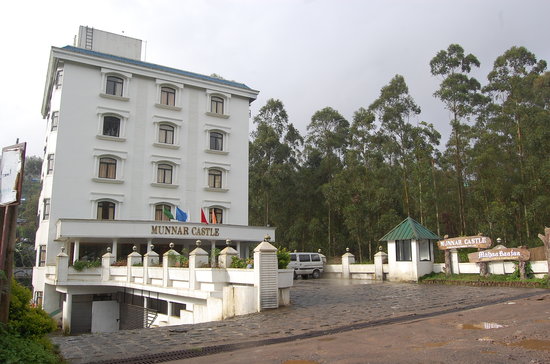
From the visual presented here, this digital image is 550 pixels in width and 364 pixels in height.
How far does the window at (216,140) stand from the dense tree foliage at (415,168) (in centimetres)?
467

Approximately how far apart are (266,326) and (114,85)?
1029 inches

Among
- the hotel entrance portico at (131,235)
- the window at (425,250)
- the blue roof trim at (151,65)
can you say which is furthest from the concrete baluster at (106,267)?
the window at (425,250)

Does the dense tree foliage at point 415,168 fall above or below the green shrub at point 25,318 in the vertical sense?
above

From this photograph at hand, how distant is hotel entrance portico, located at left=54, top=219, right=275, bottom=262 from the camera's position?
26344 millimetres

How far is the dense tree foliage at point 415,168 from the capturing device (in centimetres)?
2695

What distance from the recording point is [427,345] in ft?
22.7

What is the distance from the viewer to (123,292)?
75.7 ft

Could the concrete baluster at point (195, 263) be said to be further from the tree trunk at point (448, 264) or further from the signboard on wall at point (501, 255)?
the tree trunk at point (448, 264)

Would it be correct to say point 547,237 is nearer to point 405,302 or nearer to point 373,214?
point 405,302

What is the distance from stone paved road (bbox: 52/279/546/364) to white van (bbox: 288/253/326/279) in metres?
13.6

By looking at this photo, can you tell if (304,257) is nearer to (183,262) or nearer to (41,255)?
(183,262)

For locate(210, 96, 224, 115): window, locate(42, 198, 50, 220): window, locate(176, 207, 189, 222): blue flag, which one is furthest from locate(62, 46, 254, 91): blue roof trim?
locate(176, 207, 189, 222): blue flag

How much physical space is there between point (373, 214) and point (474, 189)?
7465 mm

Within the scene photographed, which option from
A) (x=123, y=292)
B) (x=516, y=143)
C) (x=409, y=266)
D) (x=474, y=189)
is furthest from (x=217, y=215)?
(x=516, y=143)
